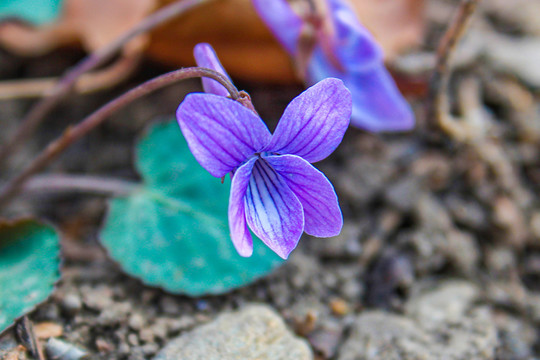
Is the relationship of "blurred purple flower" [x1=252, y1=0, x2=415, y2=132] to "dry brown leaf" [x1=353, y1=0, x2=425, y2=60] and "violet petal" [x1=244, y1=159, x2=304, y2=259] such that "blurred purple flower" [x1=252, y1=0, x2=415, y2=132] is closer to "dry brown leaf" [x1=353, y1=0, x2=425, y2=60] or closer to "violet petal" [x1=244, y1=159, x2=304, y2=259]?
"dry brown leaf" [x1=353, y1=0, x2=425, y2=60]

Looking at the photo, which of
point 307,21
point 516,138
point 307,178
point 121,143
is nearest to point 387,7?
point 307,21

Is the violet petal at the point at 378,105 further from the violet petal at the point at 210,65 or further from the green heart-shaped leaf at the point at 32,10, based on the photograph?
the green heart-shaped leaf at the point at 32,10

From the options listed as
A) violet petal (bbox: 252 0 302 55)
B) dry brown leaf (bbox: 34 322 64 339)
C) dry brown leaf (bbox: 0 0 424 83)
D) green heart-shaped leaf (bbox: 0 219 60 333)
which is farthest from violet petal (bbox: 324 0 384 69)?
dry brown leaf (bbox: 34 322 64 339)

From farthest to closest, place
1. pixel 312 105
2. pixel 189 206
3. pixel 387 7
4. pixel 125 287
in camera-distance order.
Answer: pixel 387 7 < pixel 189 206 < pixel 125 287 < pixel 312 105

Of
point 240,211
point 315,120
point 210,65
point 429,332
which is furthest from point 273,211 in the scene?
point 429,332

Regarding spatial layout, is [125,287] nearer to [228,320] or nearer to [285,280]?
[228,320]

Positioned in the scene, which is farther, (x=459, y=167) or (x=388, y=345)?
(x=459, y=167)
